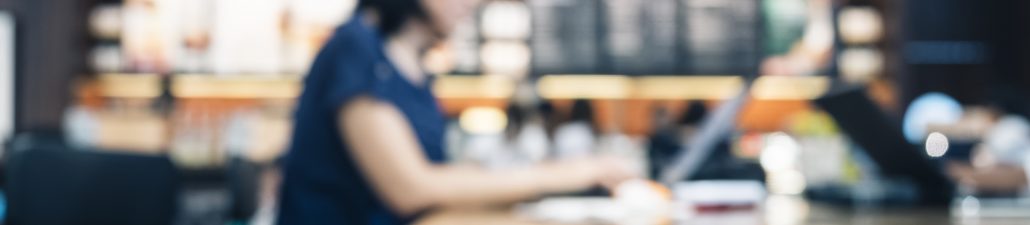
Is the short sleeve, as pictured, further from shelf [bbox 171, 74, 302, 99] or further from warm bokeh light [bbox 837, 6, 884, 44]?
warm bokeh light [bbox 837, 6, 884, 44]

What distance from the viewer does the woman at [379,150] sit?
1.32 m

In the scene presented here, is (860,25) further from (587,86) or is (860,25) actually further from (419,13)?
(419,13)

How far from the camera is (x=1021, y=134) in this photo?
9.52 ft

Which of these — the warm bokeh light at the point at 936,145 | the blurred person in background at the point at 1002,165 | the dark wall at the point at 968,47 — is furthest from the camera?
the dark wall at the point at 968,47

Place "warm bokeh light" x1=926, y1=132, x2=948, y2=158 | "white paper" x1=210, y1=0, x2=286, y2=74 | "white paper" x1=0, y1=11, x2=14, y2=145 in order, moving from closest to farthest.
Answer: "warm bokeh light" x1=926, y1=132, x2=948, y2=158 → "white paper" x1=210, y1=0, x2=286, y2=74 → "white paper" x1=0, y1=11, x2=14, y2=145

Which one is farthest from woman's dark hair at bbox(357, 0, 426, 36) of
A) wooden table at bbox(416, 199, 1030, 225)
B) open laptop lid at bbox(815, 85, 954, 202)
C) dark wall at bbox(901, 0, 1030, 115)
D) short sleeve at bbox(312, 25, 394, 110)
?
dark wall at bbox(901, 0, 1030, 115)

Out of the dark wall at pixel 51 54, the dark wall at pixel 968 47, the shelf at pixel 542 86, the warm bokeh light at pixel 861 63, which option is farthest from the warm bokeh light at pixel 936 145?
the dark wall at pixel 51 54

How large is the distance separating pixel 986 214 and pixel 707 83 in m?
3.11

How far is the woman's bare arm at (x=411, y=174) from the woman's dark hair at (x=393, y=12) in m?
0.19

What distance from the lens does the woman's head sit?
147 cm

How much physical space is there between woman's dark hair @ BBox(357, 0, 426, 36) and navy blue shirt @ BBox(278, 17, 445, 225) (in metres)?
0.07

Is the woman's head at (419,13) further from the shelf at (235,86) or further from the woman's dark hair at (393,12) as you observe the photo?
the shelf at (235,86)

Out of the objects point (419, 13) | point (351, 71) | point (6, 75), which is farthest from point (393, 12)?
point (6, 75)

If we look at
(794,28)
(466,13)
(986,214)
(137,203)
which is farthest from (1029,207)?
(794,28)
